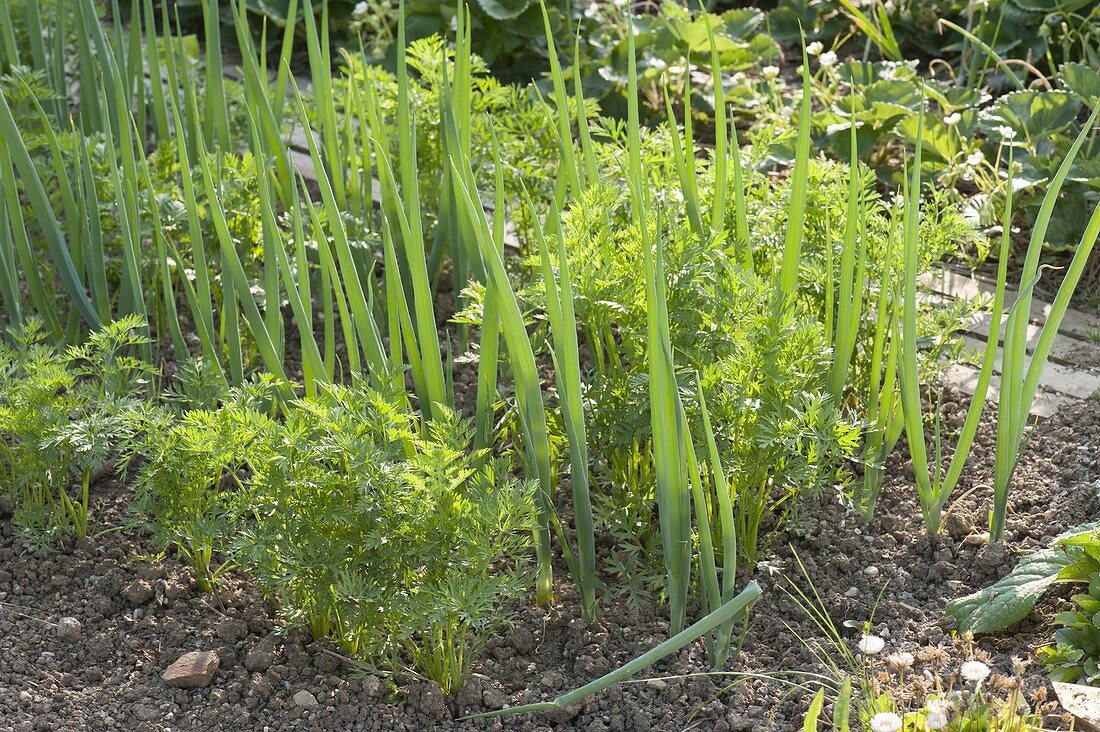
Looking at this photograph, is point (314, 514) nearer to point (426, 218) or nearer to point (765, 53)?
point (426, 218)

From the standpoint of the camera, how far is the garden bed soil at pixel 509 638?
1.73 m

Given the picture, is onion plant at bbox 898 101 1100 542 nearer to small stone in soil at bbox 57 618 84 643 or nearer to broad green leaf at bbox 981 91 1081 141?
broad green leaf at bbox 981 91 1081 141

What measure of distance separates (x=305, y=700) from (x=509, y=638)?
0.33m

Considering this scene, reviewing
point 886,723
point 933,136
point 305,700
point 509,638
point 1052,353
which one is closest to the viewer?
point 886,723

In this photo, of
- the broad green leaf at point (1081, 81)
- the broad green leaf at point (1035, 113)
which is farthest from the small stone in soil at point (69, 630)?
the broad green leaf at point (1081, 81)

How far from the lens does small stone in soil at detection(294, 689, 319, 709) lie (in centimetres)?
174

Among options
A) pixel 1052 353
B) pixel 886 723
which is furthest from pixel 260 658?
pixel 1052 353

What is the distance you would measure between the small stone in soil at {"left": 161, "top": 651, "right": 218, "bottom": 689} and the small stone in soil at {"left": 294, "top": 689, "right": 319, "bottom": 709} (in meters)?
0.15

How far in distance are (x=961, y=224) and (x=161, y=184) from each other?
5.16ft

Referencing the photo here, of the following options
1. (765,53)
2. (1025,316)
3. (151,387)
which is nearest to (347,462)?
(151,387)

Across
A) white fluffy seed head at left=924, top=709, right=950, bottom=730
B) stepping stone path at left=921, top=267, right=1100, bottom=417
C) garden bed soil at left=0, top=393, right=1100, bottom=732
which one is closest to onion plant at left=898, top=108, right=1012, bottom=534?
garden bed soil at left=0, top=393, right=1100, bottom=732

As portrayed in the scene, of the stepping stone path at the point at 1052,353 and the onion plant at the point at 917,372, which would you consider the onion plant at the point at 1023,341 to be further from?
the stepping stone path at the point at 1052,353

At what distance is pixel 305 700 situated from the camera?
1743 millimetres

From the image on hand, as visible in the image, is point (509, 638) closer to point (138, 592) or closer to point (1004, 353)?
point (138, 592)
